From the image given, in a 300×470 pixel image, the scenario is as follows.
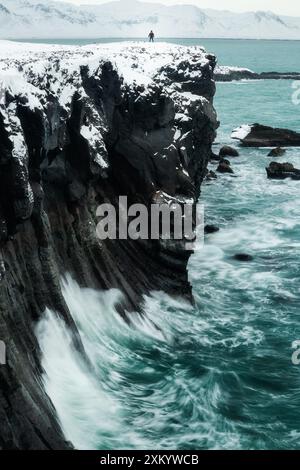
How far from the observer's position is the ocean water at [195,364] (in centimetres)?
2009

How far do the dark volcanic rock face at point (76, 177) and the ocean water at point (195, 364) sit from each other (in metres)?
1.11

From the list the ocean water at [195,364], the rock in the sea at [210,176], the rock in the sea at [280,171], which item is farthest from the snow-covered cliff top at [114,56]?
the rock in the sea at [280,171]

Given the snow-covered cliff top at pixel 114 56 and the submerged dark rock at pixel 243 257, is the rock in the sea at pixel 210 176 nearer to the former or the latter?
the snow-covered cliff top at pixel 114 56

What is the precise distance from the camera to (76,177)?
26.9 m

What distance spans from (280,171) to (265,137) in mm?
15613

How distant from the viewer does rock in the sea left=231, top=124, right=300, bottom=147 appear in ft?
229

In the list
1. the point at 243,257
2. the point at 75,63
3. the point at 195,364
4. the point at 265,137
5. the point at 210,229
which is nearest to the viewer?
the point at 195,364

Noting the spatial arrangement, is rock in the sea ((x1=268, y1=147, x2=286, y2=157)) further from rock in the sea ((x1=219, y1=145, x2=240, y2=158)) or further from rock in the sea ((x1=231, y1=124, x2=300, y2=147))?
rock in the sea ((x1=231, y1=124, x2=300, y2=147))

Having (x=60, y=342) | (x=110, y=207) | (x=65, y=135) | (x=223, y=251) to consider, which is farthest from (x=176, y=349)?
(x=223, y=251)

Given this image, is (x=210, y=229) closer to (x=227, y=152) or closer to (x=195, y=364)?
(x=195, y=364)

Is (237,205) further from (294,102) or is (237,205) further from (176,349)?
(294,102)

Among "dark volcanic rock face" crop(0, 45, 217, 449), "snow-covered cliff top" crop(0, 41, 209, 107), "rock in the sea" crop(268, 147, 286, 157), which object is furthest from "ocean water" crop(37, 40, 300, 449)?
"rock in the sea" crop(268, 147, 286, 157)

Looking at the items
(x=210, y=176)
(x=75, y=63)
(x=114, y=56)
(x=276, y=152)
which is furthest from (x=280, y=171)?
(x=75, y=63)

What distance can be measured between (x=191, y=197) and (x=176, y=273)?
485 centimetres
